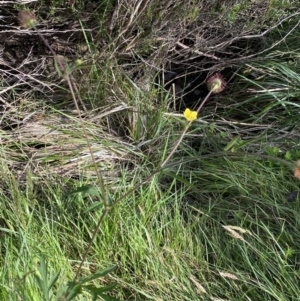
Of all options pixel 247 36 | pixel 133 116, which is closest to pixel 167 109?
pixel 133 116

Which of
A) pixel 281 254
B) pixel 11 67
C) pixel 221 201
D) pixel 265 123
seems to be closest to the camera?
pixel 281 254

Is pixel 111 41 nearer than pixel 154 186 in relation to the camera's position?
No

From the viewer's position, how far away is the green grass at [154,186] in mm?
1814

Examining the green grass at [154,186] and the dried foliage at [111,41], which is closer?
the green grass at [154,186]

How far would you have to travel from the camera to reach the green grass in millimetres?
1814

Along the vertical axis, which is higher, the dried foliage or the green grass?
the dried foliage

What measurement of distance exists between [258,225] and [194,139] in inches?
21.8

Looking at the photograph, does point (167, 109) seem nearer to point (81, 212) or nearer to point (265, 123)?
point (265, 123)

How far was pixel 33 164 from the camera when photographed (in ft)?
7.09

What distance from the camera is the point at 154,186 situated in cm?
206

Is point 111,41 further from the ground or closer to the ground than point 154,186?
further from the ground

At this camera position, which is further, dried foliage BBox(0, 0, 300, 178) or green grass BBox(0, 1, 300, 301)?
dried foliage BBox(0, 0, 300, 178)

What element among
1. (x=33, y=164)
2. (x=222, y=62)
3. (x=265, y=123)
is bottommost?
(x=33, y=164)

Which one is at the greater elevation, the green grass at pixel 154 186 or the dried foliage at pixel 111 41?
the dried foliage at pixel 111 41
